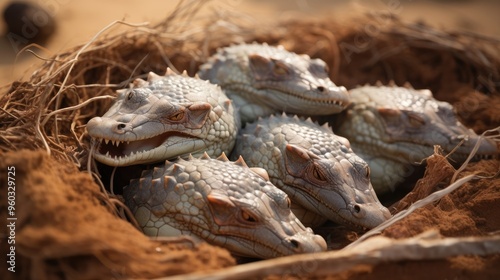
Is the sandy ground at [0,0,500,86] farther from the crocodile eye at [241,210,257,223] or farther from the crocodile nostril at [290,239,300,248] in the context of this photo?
the crocodile nostril at [290,239,300,248]

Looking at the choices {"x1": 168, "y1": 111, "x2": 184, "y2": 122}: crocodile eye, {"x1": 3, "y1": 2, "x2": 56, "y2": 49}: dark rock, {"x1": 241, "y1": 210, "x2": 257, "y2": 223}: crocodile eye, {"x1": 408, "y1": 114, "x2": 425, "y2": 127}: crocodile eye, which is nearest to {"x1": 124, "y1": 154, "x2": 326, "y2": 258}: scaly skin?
{"x1": 241, "y1": 210, "x2": 257, "y2": 223}: crocodile eye

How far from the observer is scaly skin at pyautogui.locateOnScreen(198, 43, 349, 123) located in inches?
142

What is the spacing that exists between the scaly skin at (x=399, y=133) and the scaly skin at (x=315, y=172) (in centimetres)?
51

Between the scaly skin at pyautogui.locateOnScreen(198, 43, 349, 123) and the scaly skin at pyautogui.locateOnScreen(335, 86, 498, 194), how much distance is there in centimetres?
22

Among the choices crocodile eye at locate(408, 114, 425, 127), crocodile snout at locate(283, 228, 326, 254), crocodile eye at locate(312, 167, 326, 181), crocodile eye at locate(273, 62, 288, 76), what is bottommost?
crocodile snout at locate(283, 228, 326, 254)

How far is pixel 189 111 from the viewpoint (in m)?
3.09

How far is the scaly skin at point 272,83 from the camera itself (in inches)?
142

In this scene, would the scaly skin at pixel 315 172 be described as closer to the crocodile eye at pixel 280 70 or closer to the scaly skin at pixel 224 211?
the scaly skin at pixel 224 211

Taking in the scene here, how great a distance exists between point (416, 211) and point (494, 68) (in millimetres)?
2230

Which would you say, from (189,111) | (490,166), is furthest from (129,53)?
(490,166)

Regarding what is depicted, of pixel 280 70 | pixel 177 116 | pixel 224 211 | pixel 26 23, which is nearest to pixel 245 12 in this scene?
pixel 26 23

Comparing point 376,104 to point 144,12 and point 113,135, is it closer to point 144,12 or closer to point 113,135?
point 113,135

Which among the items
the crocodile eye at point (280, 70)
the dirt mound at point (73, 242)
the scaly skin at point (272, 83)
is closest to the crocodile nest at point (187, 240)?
the dirt mound at point (73, 242)

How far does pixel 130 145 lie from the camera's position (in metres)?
3.07
